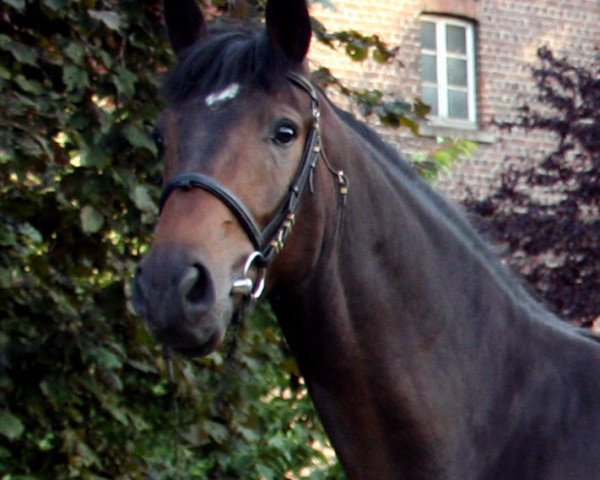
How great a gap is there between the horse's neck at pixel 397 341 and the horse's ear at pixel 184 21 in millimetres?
532

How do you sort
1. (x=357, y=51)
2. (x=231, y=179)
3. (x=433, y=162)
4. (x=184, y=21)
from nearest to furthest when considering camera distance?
(x=231, y=179) → (x=184, y=21) → (x=357, y=51) → (x=433, y=162)

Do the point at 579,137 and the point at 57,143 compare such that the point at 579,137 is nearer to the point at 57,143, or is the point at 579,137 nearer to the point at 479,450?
the point at 57,143

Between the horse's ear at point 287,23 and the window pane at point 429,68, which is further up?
the window pane at point 429,68

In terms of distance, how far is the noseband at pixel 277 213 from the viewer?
115 inches

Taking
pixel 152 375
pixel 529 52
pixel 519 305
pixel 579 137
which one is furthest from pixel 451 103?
pixel 519 305

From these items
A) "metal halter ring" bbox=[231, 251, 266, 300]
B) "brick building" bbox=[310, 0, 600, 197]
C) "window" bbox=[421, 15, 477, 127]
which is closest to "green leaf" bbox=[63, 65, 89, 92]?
"metal halter ring" bbox=[231, 251, 266, 300]

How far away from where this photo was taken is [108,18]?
4328 millimetres

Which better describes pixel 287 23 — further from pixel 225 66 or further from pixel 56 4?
pixel 56 4

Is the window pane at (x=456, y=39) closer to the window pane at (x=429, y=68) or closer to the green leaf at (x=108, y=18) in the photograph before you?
the window pane at (x=429, y=68)

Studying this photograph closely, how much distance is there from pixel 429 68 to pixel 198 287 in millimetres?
13251

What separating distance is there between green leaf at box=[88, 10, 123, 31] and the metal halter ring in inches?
62.3

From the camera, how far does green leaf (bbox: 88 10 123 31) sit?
4.31 metres

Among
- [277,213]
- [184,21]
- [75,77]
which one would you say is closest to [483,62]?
[75,77]

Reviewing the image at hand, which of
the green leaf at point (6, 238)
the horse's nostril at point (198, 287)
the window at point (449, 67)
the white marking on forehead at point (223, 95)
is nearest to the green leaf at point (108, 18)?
the green leaf at point (6, 238)
